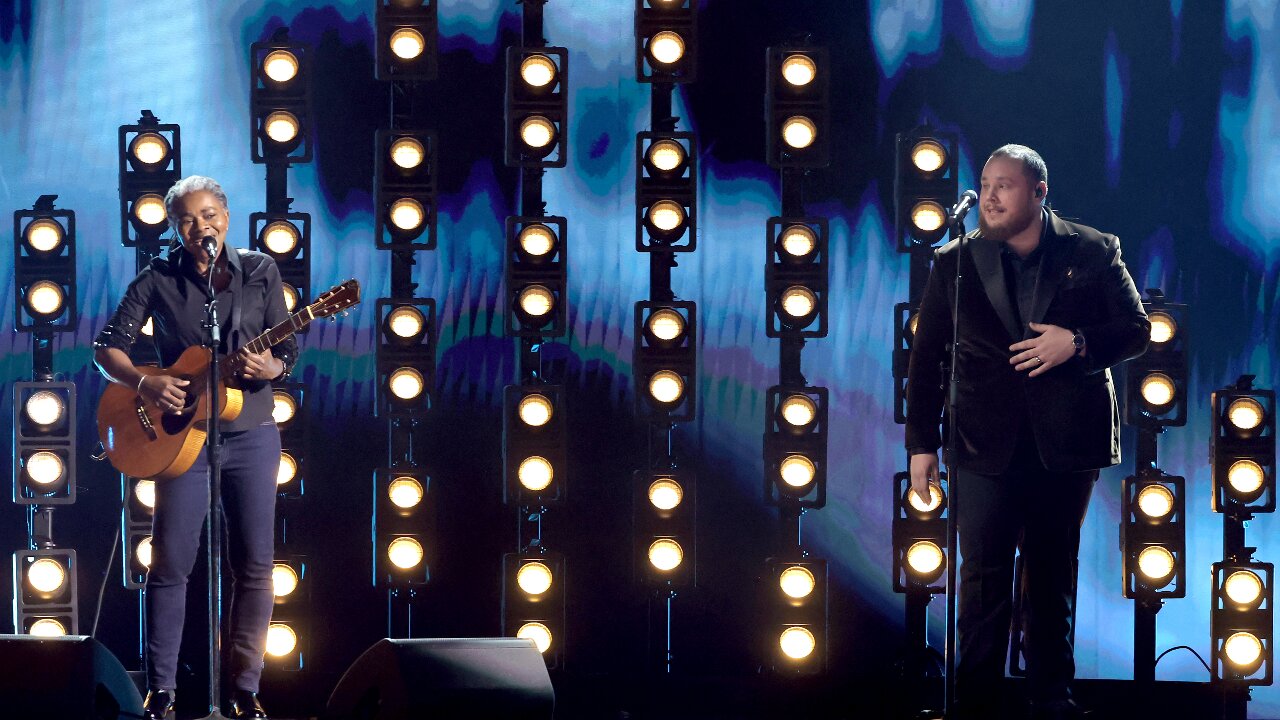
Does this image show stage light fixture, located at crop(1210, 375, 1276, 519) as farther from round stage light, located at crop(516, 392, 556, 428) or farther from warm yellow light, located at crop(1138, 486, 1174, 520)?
round stage light, located at crop(516, 392, 556, 428)

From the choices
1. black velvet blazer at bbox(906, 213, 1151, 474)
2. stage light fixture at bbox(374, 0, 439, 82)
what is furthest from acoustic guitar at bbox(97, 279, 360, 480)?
black velvet blazer at bbox(906, 213, 1151, 474)

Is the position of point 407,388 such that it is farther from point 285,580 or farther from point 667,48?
point 667,48

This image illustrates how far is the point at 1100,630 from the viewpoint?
17.5 feet

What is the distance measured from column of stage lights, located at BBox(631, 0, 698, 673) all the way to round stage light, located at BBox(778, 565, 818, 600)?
331 millimetres

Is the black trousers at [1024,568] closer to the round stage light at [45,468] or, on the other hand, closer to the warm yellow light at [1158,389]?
the warm yellow light at [1158,389]

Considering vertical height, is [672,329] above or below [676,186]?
below

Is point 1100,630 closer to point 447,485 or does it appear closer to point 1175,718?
point 1175,718

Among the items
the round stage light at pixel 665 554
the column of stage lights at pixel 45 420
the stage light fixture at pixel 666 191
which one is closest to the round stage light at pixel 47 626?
the column of stage lights at pixel 45 420

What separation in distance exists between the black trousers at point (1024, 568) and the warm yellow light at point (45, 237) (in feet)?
11.0

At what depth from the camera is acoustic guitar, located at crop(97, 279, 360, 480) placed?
12.8 feet

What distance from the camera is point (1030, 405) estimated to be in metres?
3.57

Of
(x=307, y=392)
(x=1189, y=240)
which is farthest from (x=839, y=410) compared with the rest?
(x=307, y=392)

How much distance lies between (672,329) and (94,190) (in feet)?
7.90

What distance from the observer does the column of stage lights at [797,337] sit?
4941 mm
